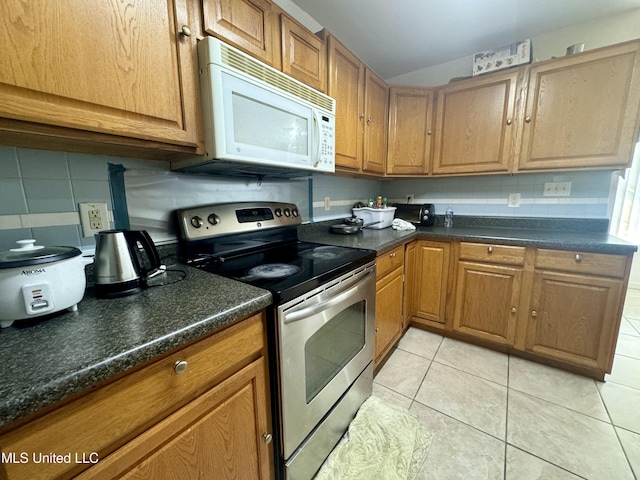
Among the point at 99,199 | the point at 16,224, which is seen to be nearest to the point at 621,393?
the point at 99,199

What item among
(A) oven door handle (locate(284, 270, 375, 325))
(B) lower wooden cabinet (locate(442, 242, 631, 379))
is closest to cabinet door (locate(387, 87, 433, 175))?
(B) lower wooden cabinet (locate(442, 242, 631, 379))

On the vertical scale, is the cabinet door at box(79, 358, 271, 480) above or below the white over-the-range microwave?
below

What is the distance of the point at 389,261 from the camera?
1.67 metres

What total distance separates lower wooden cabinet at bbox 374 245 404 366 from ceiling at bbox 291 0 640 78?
1565mm

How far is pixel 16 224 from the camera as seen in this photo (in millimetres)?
804

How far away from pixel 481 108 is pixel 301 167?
1.68 m

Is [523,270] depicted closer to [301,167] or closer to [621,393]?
[621,393]

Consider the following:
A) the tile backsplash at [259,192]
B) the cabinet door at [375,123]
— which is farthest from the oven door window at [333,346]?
the cabinet door at [375,123]

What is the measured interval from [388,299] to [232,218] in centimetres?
112

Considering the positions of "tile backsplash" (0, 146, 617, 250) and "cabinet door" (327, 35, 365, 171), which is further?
"cabinet door" (327, 35, 365, 171)

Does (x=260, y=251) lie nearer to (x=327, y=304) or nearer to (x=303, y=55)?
(x=327, y=304)

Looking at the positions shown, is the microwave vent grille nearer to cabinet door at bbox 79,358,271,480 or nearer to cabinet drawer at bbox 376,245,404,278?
cabinet drawer at bbox 376,245,404,278

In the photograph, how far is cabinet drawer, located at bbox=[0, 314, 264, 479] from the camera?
0.42m

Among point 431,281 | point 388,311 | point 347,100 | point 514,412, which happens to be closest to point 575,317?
point 514,412
